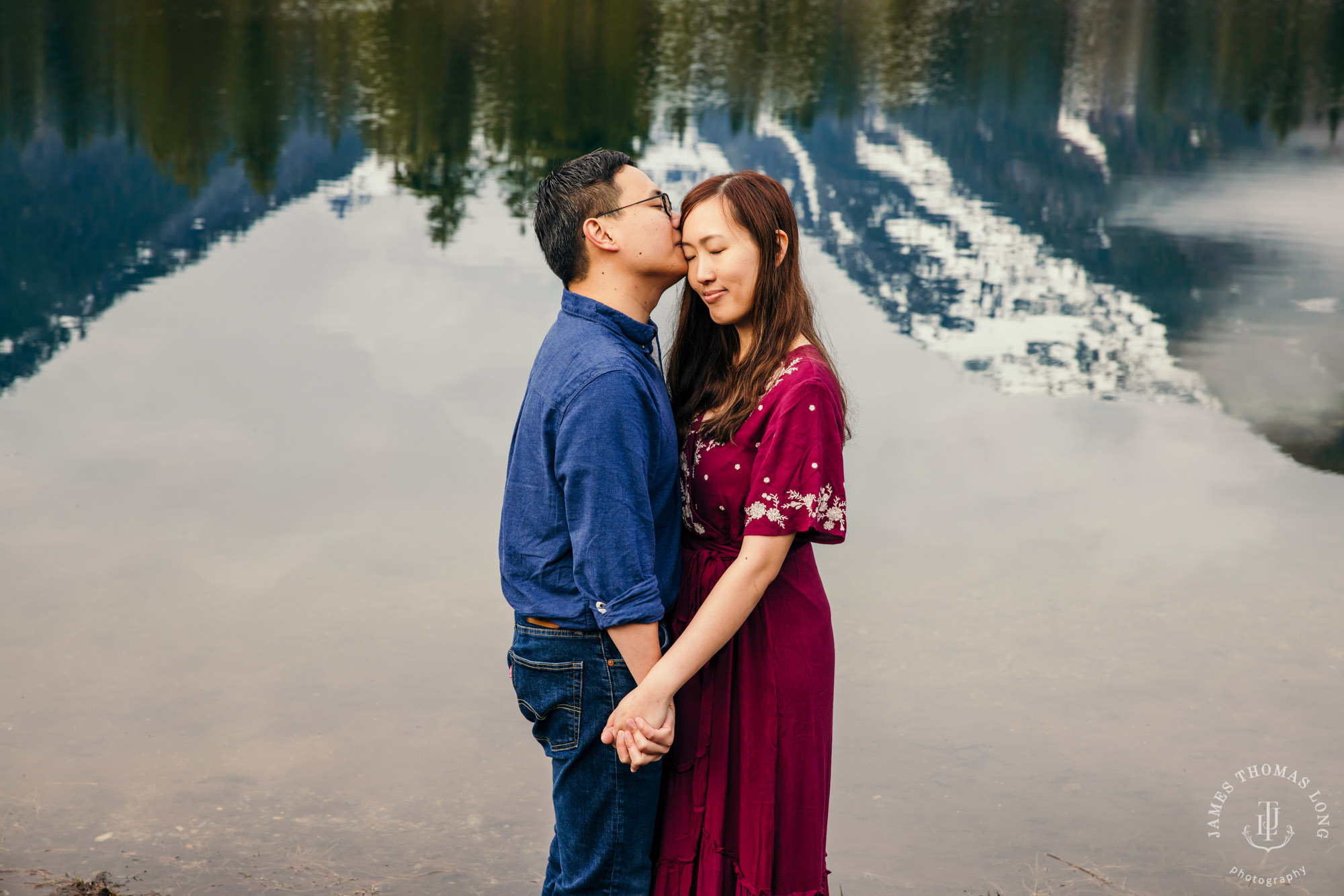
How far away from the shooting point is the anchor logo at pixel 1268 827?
356 centimetres

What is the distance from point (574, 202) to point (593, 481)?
531 millimetres

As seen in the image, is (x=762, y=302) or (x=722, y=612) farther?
(x=762, y=302)

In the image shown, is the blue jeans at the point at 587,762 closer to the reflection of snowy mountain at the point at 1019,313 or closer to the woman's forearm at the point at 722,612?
the woman's forearm at the point at 722,612

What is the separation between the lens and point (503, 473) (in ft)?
26.6

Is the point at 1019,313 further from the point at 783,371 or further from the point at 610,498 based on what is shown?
the point at 610,498

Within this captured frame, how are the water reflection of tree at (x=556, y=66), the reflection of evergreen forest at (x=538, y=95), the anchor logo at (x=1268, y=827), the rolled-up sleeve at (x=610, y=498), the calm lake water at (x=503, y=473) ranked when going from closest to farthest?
the rolled-up sleeve at (x=610, y=498), the anchor logo at (x=1268, y=827), the calm lake water at (x=503, y=473), the reflection of evergreen forest at (x=538, y=95), the water reflection of tree at (x=556, y=66)

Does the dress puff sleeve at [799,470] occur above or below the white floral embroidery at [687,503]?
above

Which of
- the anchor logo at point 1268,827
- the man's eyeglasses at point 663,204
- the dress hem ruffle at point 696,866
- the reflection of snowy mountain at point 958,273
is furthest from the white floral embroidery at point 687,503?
the reflection of snowy mountain at point 958,273

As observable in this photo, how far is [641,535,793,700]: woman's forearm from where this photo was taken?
1885 mm

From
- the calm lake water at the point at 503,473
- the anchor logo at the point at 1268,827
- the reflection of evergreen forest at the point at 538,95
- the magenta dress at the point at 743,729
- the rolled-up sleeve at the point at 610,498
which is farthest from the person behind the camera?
the reflection of evergreen forest at the point at 538,95

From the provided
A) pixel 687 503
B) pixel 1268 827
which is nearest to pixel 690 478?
pixel 687 503

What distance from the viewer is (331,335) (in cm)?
1320

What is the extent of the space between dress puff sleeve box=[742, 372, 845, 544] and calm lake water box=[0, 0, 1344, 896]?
1.89 m

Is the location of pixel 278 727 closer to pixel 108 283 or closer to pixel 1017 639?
pixel 1017 639
